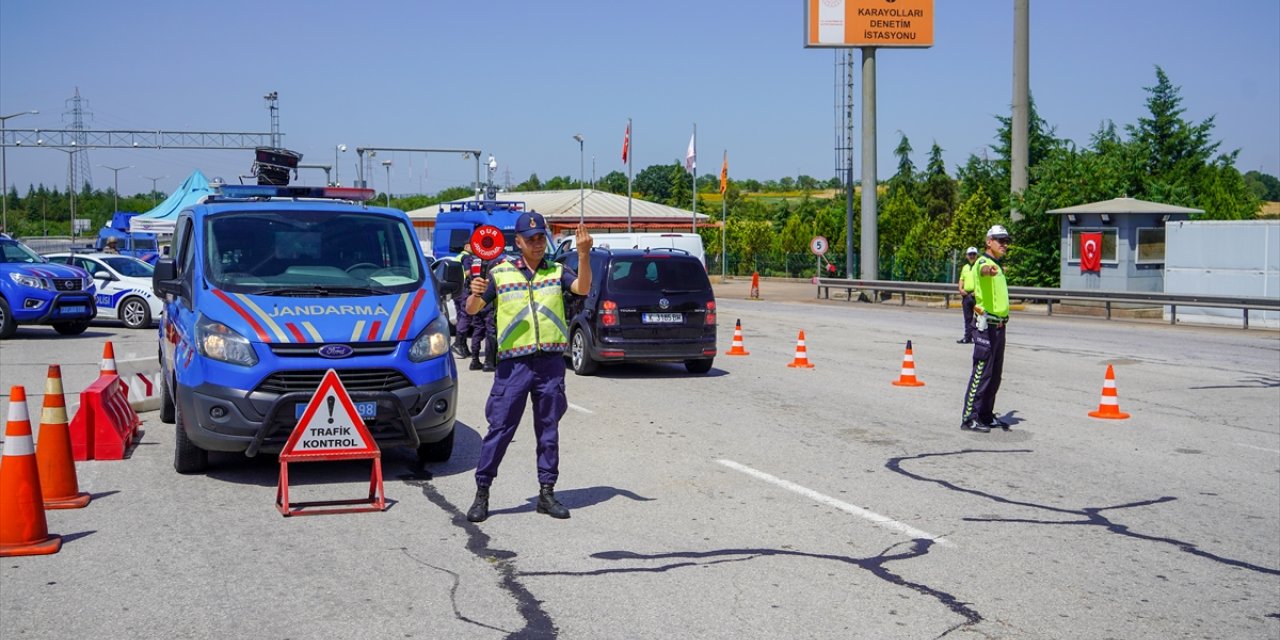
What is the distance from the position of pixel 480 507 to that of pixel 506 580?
1.42 meters

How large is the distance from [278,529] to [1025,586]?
4372 mm

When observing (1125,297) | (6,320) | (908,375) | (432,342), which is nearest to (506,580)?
(432,342)

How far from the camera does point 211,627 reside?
581cm

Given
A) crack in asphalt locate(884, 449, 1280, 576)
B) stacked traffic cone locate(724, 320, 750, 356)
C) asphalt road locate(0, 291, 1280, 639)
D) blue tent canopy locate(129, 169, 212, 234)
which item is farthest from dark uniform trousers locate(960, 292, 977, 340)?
blue tent canopy locate(129, 169, 212, 234)

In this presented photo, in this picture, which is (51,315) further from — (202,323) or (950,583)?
(950,583)

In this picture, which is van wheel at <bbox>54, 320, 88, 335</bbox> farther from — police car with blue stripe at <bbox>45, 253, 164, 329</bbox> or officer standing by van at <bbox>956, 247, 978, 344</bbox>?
officer standing by van at <bbox>956, 247, 978, 344</bbox>

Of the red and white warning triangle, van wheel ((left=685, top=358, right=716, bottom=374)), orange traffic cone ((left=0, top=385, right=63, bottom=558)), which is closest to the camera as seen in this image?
orange traffic cone ((left=0, top=385, right=63, bottom=558))

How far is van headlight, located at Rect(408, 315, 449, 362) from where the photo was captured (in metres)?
9.26

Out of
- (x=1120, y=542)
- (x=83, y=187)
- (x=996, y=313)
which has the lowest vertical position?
(x=1120, y=542)

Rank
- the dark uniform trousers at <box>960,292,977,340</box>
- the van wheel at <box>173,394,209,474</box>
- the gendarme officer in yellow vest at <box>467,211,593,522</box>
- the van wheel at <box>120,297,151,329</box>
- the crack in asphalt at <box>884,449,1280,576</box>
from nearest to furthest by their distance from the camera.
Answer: the crack in asphalt at <box>884,449,1280,576</box>, the gendarme officer in yellow vest at <box>467,211,593,522</box>, the van wheel at <box>173,394,209,474</box>, the dark uniform trousers at <box>960,292,977,340</box>, the van wheel at <box>120,297,151,329</box>

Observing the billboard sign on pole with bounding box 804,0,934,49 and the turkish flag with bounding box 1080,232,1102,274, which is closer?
the turkish flag with bounding box 1080,232,1102,274

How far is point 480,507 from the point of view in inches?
316

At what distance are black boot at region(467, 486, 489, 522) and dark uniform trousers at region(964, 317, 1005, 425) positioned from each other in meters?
5.71

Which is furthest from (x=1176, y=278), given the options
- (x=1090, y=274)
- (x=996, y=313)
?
(x=996, y=313)
